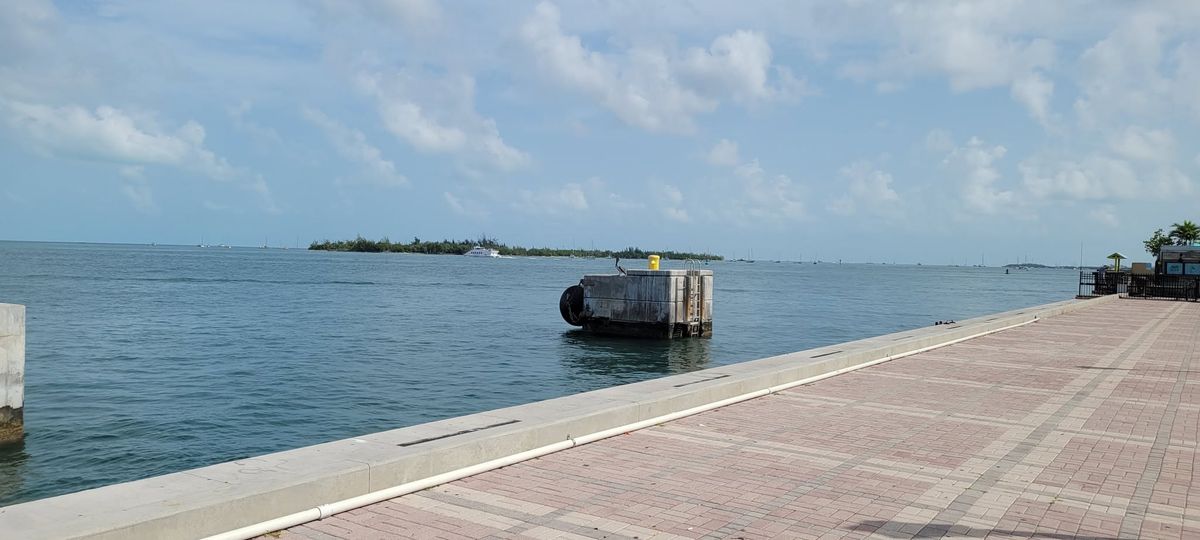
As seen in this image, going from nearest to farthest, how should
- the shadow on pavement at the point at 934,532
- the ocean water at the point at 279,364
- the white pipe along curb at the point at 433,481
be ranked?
the white pipe along curb at the point at 433,481, the shadow on pavement at the point at 934,532, the ocean water at the point at 279,364

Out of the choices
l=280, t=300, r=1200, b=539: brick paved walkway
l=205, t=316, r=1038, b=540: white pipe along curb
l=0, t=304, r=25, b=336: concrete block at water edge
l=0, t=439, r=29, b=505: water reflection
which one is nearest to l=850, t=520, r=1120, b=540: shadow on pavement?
l=280, t=300, r=1200, b=539: brick paved walkway

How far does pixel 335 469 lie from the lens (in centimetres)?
608

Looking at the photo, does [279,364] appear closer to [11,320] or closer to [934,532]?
[11,320]

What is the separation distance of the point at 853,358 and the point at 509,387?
903 centimetres

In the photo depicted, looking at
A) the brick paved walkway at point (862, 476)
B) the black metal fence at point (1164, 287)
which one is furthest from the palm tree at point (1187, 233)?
the brick paved walkway at point (862, 476)

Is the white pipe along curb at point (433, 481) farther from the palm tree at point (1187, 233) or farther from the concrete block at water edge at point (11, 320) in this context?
the palm tree at point (1187, 233)

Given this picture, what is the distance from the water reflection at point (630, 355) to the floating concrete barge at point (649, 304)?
44cm

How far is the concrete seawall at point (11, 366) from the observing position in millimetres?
11656

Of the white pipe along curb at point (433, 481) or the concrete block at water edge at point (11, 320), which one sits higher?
the concrete block at water edge at point (11, 320)

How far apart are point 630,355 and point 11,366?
18.0 m

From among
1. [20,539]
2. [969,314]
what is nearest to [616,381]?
[20,539]

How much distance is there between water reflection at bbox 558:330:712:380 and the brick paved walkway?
11940 millimetres

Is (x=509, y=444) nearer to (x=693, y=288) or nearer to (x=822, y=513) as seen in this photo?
(x=822, y=513)

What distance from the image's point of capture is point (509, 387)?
20.5 meters
